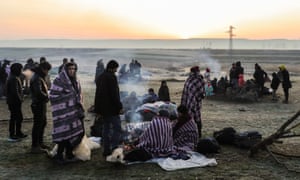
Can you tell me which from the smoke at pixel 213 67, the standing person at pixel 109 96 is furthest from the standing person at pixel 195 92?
the smoke at pixel 213 67

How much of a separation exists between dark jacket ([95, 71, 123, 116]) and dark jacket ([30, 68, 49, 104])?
1.19 metres

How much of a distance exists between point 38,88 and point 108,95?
4.70 feet

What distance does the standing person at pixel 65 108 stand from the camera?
7426mm

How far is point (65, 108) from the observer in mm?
7484

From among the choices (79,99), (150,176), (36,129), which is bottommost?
(150,176)

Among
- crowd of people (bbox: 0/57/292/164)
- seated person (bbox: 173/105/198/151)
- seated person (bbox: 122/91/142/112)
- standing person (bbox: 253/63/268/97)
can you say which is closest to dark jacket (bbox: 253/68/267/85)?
standing person (bbox: 253/63/268/97)

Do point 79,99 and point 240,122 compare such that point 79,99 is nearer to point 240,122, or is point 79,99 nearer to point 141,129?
point 141,129

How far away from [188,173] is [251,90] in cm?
1119

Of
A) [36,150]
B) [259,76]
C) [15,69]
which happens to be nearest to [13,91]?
[15,69]

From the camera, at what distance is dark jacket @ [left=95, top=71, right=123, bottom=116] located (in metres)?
7.72

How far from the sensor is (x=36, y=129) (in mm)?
8258

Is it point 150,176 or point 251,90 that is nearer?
point 150,176

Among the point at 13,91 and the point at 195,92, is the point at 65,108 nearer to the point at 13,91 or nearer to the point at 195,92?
the point at 13,91

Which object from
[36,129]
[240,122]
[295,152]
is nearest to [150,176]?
[36,129]
